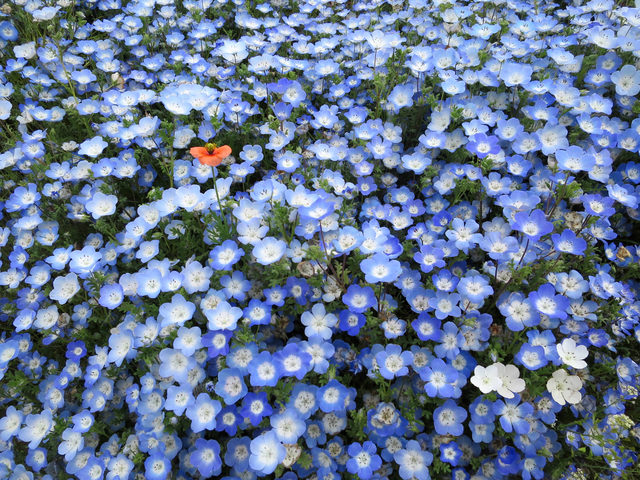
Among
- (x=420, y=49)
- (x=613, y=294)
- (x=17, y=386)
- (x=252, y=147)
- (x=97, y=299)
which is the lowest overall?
(x=17, y=386)

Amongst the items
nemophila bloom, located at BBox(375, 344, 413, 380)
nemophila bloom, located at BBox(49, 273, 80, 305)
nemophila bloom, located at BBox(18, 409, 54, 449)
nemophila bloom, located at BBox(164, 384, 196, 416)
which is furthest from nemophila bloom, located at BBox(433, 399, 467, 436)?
nemophila bloom, located at BBox(49, 273, 80, 305)

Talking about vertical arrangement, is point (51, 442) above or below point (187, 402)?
below

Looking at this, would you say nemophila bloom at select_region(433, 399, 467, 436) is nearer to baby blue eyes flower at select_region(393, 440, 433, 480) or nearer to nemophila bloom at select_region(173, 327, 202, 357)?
baby blue eyes flower at select_region(393, 440, 433, 480)

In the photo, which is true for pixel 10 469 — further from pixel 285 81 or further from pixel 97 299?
Answer: pixel 285 81

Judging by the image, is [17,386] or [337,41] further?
[337,41]

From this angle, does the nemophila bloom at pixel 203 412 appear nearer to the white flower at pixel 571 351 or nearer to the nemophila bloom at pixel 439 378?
the nemophila bloom at pixel 439 378

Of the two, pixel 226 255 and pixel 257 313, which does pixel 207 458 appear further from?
pixel 226 255

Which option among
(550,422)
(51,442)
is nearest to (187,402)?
(51,442)

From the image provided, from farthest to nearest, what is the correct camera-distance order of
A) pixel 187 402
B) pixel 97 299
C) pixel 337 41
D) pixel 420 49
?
pixel 337 41 < pixel 420 49 < pixel 97 299 < pixel 187 402

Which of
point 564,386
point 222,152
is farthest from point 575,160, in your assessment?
point 222,152
